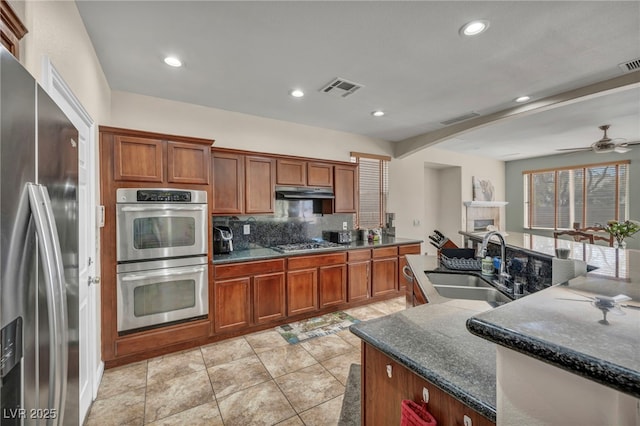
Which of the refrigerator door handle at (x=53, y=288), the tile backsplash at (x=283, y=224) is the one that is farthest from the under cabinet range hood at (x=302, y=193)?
the refrigerator door handle at (x=53, y=288)

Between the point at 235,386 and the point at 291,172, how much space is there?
8.31 feet

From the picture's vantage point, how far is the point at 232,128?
12.1 ft

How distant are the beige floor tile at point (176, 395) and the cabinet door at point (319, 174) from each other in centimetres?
263

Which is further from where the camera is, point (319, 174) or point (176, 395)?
point (319, 174)

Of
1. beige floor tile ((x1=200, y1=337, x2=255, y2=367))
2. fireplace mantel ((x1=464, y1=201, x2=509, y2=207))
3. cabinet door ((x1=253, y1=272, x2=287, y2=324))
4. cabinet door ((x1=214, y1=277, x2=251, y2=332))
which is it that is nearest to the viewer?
beige floor tile ((x1=200, y1=337, x2=255, y2=367))

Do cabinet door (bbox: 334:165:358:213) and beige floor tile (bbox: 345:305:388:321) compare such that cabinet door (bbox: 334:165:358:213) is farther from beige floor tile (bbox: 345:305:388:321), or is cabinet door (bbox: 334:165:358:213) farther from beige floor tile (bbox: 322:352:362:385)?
beige floor tile (bbox: 322:352:362:385)

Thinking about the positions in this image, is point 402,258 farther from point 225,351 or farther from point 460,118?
point 225,351

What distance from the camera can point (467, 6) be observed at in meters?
1.77

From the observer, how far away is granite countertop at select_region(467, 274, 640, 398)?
402mm

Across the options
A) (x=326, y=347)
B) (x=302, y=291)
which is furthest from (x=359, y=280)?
(x=326, y=347)

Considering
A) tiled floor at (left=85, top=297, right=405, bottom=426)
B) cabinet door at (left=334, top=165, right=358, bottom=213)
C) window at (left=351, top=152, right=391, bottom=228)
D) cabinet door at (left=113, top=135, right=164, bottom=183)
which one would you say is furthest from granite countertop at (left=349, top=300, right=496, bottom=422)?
window at (left=351, top=152, right=391, bottom=228)

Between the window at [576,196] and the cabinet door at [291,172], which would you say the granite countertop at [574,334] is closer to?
the cabinet door at [291,172]

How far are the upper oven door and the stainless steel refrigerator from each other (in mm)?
1743

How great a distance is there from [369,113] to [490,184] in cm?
501
